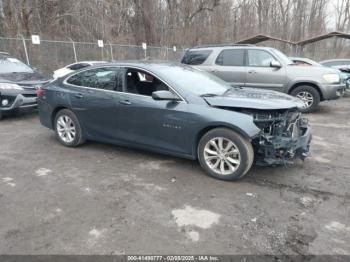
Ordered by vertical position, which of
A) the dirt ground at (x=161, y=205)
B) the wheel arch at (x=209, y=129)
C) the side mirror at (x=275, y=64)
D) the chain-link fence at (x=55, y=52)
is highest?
the chain-link fence at (x=55, y=52)

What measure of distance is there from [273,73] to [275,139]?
5.17 m

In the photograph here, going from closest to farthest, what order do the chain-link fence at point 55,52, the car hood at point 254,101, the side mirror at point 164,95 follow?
the car hood at point 254,101 → the side mirror at point 164,95 → the chain-link fence at point 55,52

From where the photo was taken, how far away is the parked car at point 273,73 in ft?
28.4

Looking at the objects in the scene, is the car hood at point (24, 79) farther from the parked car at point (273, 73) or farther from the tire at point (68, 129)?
the parked car at point (273, 73)

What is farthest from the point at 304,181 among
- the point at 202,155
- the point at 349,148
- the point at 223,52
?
the point at 223,52

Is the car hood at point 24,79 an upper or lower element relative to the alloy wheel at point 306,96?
upper

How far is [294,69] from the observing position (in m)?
8.73

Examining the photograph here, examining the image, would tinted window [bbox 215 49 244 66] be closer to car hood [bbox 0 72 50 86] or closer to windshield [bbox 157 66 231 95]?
windshield [bbox 157 66 231 95]

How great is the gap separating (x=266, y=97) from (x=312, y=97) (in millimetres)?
4836

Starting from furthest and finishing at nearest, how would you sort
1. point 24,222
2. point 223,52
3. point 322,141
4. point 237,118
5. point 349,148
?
point 223,52
point 322,141
point 349,148
point 237,118
point 24,222

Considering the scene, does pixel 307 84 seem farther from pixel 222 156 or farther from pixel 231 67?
pixel 222 156

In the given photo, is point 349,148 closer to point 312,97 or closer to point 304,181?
point 304,181

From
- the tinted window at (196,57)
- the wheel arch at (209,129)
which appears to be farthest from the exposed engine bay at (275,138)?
the tinted window at (196,57)

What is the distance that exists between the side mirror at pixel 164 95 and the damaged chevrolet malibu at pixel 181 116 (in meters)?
0.01
